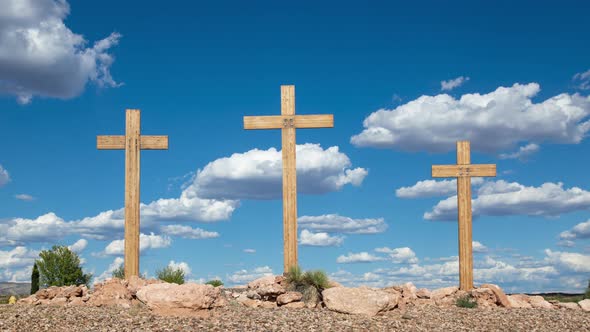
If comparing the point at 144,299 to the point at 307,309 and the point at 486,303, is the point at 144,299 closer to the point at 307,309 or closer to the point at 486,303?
the point at 307,309

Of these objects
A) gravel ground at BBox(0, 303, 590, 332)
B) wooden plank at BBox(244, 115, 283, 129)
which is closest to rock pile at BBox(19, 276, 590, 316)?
gravel ground at BBox(0, 303, 590, 332)

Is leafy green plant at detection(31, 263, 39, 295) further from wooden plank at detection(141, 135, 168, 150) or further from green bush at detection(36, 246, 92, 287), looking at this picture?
wooden plank at detection(141, 135, 168, 150)

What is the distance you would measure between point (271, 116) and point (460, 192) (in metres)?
6.74

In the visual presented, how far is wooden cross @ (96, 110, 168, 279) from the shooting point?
60.2 feet

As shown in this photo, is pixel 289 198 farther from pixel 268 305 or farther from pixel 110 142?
pixel 110 142

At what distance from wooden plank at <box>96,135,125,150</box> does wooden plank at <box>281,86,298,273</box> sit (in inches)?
185

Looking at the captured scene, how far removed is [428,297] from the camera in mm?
18766

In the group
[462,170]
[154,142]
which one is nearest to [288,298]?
[154,142]

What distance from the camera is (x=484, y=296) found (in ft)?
61.7

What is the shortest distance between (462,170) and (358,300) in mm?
7521

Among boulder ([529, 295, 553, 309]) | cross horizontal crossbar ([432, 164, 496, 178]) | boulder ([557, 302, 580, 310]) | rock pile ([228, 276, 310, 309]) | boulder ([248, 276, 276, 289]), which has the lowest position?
boulder ([557, 302, 580, 310])

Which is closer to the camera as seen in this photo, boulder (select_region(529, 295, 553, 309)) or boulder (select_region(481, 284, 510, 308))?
boulder (select_region(481, 284, 510, 308))

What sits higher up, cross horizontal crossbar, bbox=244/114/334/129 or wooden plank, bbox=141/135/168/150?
cross horizontal crossbar, bbox=244/114/334/129

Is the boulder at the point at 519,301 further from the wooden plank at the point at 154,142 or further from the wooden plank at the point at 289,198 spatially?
the wooden plank at the point at 154,142
